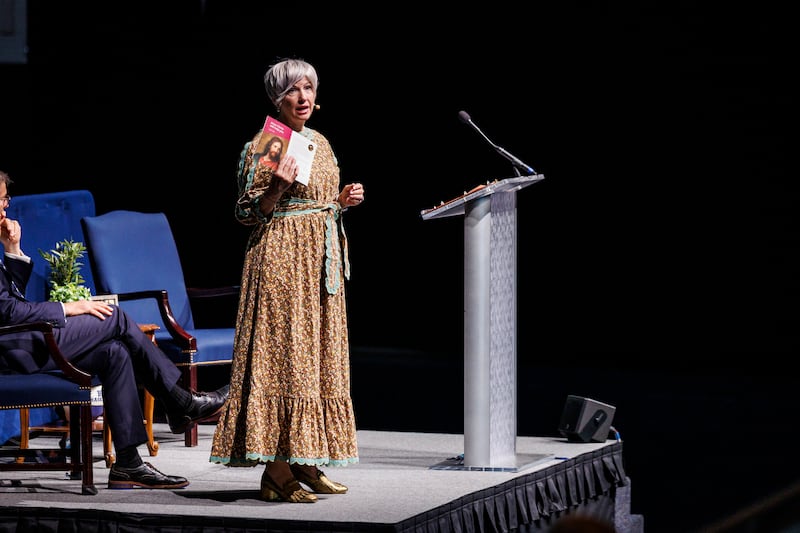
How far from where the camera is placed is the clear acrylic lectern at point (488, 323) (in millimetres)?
3664

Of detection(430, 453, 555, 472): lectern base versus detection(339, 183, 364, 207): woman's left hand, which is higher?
detection(339, 183, 364, 207): woman's left hand

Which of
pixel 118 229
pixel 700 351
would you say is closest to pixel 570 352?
pixel 700 351

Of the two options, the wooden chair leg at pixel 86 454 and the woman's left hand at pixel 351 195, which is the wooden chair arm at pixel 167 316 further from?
the woman's left hand at pixel 351 195

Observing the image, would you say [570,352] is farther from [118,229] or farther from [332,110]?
[118,229]

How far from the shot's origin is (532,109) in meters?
7.14

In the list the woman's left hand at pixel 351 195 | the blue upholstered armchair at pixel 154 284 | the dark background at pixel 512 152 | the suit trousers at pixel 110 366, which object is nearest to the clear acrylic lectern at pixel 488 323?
the woman's left hand at pixel 351 195

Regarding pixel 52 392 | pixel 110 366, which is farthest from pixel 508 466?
pixel 52 392

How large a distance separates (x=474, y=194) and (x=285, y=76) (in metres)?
0.69

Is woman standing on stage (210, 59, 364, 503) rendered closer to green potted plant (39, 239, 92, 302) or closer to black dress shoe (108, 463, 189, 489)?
black dress shoe (108, 463, 189, 489)

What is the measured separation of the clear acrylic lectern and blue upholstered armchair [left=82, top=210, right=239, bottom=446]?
126cm

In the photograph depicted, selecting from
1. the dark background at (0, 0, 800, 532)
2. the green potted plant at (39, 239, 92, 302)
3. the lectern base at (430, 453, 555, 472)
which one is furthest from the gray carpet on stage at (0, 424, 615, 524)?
the dark background at (0, 0, 800, 532)

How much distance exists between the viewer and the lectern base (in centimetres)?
375

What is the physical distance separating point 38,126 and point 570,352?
10.7 ft

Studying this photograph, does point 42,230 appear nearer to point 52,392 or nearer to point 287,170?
point 52,392
